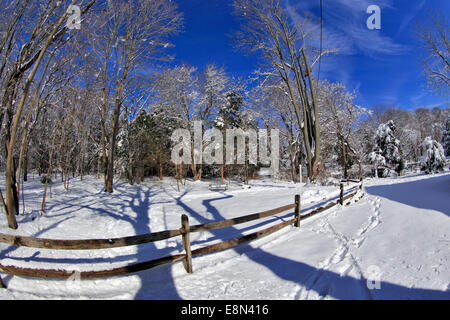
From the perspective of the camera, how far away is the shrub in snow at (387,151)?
31234mm

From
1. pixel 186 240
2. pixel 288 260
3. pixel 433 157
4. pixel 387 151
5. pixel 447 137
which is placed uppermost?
pixel 447 137

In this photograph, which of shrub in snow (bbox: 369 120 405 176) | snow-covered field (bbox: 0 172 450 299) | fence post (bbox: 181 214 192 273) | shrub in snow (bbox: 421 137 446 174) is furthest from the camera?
shrub in snow (bbox: 369 120 405 176)

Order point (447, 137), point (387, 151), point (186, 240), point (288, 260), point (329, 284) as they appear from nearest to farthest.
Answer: point (329, 284), point (186, 240), point (288, 260), point (447, 137), point (387, 151)

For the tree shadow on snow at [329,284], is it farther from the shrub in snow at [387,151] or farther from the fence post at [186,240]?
the shrub in snow at [387,151]

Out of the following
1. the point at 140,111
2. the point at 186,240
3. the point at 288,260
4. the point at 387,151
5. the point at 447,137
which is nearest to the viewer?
the point at 186,240

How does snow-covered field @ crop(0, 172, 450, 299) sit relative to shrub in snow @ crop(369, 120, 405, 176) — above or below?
below

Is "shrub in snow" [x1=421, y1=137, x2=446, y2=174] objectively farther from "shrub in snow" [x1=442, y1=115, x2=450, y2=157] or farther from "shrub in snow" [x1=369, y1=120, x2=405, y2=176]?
"shrub in snow" [x1=442, y1=115, x2=450, y2=157]

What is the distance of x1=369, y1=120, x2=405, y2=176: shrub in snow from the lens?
102ft

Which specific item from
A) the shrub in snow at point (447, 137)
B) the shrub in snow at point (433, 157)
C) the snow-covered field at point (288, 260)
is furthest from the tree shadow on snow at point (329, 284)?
the shrub in snow at point (447, 137)

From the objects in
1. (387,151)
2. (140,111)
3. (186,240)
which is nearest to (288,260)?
(186,240)

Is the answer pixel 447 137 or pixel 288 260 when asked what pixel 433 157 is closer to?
A: pixel 447 137

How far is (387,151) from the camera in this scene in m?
31.6

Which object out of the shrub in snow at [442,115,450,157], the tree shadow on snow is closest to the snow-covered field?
the tree shadow on snow

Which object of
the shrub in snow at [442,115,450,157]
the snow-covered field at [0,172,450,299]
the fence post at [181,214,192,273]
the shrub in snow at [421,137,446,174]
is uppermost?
the shrub in snow at [442,115,450,157]
